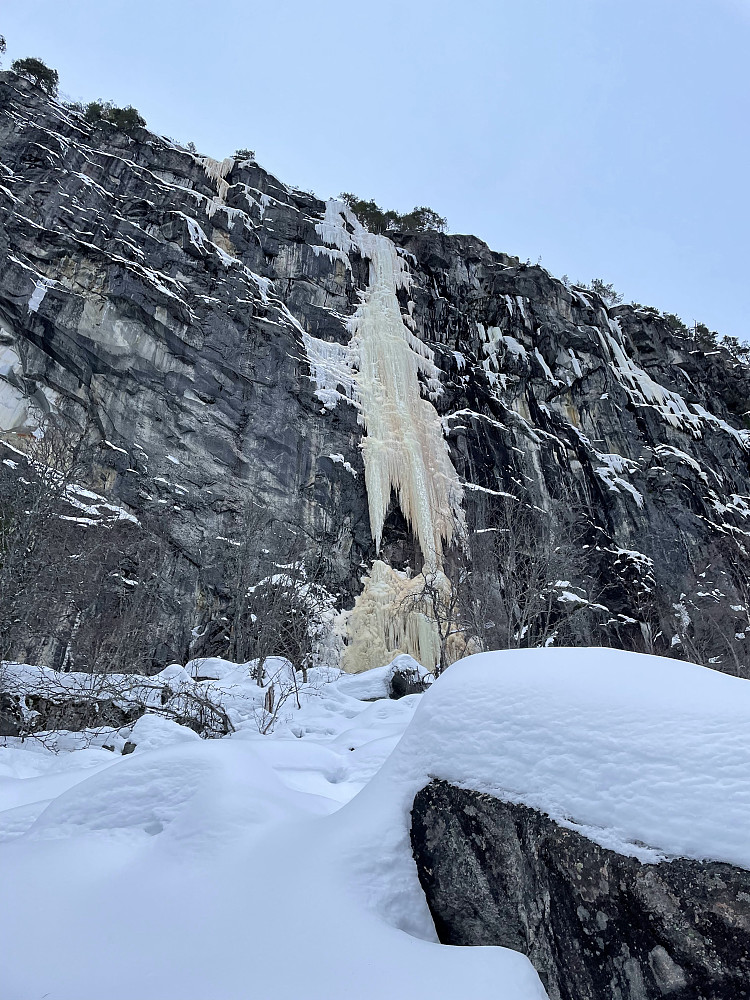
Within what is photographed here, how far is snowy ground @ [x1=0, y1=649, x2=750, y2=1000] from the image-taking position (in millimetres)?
1526

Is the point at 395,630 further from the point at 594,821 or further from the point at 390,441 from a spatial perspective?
the point at 594,821

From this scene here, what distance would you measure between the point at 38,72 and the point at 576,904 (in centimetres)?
3633

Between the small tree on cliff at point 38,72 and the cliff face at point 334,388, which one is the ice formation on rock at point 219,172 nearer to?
the cliff face at point 334,388

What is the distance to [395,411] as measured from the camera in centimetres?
2195

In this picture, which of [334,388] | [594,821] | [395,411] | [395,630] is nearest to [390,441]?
[395,411]

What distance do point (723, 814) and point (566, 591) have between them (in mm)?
19573

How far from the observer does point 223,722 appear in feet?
21.8

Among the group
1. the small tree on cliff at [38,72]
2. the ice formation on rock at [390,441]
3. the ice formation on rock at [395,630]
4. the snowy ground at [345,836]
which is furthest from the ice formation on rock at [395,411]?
the snowy ground at [345,836]

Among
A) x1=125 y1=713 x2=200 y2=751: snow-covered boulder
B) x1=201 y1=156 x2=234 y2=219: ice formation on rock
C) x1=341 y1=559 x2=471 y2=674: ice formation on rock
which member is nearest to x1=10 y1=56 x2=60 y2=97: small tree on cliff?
x1=201 y1=156 x2=234 y2=219: ice formation on rock

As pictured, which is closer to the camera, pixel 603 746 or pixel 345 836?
pixel 603 746

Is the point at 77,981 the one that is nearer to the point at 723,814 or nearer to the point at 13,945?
the point at 13,945

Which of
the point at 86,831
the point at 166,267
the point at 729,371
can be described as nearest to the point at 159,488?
the point at 166,267

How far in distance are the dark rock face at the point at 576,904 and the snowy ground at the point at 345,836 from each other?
0.21 ft

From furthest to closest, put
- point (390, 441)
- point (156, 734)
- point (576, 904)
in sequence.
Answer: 1. point (390, 441)
2. point (156, 734)
3. point (576, 904)
